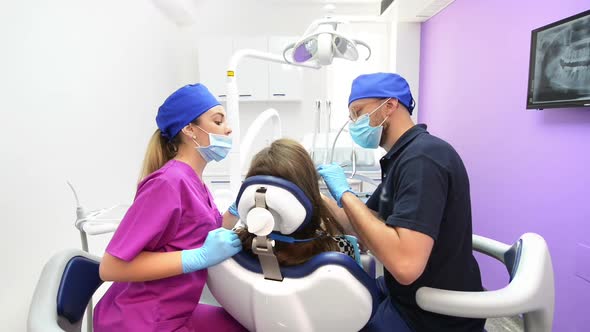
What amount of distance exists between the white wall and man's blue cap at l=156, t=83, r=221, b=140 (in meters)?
0.78

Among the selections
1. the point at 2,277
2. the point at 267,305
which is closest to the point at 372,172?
the point at 267,305

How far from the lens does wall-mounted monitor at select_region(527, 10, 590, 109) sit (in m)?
1.58

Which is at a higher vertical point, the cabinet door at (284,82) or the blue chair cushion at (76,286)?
the cabinet door at (284,82)

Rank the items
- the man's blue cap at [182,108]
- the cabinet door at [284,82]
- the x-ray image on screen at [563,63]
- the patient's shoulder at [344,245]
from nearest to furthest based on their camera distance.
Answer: the patient's shoulder at [344,245] → the man's blue cap at [182,108] → the x-ray image on screen at [563,63] → the cabinet door at [284,82]

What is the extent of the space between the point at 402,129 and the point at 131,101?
220 cm

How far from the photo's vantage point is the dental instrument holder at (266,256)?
2.46ft

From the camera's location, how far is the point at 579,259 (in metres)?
1.69

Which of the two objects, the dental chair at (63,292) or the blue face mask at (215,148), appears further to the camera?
the blue face mask at (215,148)

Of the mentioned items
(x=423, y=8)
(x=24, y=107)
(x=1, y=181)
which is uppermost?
(x=423, y=8)

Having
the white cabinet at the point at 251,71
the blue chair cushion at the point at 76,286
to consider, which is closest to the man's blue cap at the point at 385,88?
the blue chair cushion at the point at 76,286

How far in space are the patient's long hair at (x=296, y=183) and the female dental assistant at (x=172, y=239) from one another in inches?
5.4

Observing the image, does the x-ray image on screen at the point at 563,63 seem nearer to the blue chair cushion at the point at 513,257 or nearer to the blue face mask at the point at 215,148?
the blue chair cushion at the point at 513,257

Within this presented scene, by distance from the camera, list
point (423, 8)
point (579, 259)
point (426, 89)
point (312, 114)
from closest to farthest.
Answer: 1. point (579, 259)
2. point (423, 8)
3. point (426, 89)
4. point (312, 114)

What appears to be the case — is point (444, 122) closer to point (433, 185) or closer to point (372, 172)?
point (372, 172)
